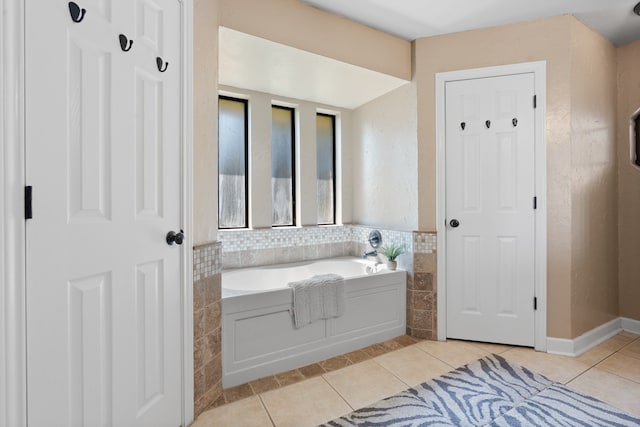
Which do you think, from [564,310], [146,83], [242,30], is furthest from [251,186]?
[564,310]

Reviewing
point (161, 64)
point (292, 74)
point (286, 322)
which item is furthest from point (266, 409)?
point (292, 74)

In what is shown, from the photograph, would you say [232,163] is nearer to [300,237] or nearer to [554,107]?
[300,237]

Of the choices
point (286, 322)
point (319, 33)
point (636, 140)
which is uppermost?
point (319, 33)

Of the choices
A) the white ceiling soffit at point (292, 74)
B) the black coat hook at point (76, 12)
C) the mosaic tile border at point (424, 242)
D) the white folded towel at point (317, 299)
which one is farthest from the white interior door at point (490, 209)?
the black coat hook at point (76, 12)

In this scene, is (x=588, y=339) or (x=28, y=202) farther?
(x=588, y=339)

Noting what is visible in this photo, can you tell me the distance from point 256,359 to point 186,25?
1928mm

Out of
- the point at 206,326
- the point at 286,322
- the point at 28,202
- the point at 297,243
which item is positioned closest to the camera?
the point at 28,202

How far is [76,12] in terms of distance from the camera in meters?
1.11

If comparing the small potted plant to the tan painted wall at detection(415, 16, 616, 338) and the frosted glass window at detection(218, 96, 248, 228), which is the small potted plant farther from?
the frosted glass window at detection(218, 96, 248, 228)

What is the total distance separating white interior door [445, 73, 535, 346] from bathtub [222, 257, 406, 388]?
1.70 feet

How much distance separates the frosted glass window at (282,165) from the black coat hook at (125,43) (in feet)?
7.04

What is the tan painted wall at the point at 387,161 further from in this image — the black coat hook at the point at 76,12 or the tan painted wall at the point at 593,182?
the black coat hook at the point at 76,12

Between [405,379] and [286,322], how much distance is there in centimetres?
84

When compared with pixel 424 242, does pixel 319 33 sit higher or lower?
higher
